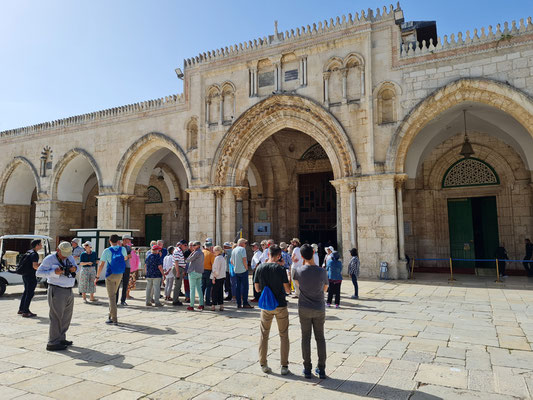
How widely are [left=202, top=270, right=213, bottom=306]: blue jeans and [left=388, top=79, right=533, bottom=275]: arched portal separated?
664 centimetres

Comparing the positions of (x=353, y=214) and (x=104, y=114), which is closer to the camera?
(x=353, y=214)

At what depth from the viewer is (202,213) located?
1451 centimetres

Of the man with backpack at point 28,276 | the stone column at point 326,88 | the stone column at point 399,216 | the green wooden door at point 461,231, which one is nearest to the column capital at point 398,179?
the stone column at point 399,216

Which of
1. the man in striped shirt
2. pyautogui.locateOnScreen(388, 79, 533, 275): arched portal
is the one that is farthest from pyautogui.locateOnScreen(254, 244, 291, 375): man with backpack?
pyautogui.locateOnScreen(388, 79, 533, 275): arched portal

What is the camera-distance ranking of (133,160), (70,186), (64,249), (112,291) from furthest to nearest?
(70,186) < (133,160) < (112,291) < (64,249)

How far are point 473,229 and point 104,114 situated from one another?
16.4 meters

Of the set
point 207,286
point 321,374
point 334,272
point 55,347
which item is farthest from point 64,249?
point 334,272

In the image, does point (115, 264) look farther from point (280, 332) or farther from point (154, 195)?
point (154, 195)

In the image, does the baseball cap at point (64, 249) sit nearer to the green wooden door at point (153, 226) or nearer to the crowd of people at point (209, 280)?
the crowd of people at point (209, 280)

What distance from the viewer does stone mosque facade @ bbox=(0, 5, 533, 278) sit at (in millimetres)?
11312

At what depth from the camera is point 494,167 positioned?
13930mm

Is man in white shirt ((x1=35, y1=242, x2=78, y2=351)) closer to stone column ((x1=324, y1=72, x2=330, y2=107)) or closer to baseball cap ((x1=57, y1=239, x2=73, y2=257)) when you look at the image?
baseball cap ((x1=57, y1=239, x2=73, y2=257))

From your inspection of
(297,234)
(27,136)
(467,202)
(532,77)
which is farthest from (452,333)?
(27,136)

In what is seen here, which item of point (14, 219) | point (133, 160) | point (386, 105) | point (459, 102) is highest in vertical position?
point (386, 105)
